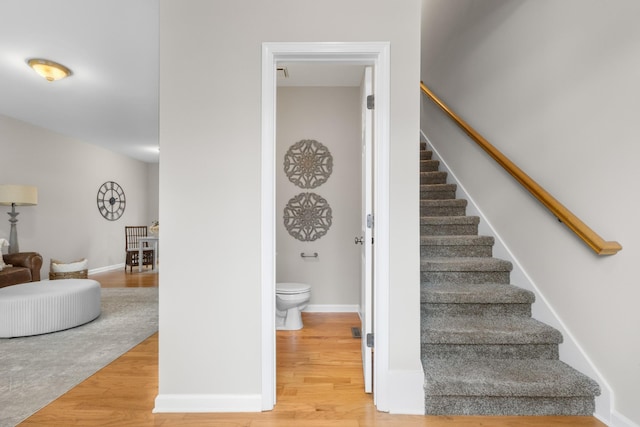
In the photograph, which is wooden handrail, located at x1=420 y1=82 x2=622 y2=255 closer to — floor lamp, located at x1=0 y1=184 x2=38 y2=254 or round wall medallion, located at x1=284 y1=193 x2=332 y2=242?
round wall medallion, located at x1=284 y1=193 x2=332 y2=242

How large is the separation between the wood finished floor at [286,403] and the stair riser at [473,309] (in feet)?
2.10

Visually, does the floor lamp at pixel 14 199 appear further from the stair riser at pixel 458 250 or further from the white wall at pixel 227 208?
the stair riser at pixel 458 250

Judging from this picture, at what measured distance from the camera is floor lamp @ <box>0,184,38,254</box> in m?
4.20

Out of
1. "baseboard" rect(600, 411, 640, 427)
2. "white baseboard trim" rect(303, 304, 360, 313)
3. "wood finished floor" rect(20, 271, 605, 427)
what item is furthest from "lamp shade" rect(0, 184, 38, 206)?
"baseboard" rect(600, 411, 640, 427)

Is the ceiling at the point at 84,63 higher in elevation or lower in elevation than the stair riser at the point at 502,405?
higher

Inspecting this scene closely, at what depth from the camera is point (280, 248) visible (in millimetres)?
3617

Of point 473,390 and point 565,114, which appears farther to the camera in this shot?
point 565,114

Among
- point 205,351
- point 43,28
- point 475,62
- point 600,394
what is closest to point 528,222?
point 600,394

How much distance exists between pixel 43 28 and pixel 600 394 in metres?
4.56

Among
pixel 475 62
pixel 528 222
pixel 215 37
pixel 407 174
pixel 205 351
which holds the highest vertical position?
pixel 475 62

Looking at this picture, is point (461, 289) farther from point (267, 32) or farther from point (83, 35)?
point (83, 35)

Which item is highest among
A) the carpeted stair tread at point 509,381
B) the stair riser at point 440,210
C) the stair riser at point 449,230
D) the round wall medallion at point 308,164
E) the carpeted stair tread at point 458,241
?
the round wall medallion at point 308,164

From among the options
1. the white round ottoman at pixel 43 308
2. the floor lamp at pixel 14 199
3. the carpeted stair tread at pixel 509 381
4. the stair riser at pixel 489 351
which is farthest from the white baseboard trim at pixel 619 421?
the floor lamp at pixel 14 199

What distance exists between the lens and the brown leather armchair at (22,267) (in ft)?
12.4
